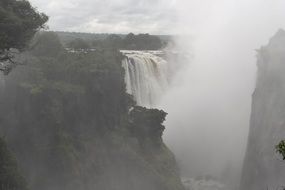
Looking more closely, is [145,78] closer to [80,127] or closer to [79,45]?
[79,45]

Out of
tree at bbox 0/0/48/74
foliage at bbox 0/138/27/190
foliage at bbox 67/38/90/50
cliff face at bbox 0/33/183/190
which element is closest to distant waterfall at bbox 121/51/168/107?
foliage at bbox 67/38/90/50

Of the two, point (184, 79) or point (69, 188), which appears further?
point (184, 79)

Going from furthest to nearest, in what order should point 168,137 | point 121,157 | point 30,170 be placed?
1. point 168,137
2. point 121,157
3. point 30,170

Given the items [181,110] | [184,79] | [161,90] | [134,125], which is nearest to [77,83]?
[134,125]

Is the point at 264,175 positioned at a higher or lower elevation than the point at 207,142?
lower

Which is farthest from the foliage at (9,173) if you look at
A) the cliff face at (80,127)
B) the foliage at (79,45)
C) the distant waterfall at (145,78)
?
the distant waterfall at (145,78)

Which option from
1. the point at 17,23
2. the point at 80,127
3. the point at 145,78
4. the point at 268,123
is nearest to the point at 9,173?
the point at 17,23

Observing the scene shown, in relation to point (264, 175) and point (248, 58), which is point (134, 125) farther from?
point (248, 58)
